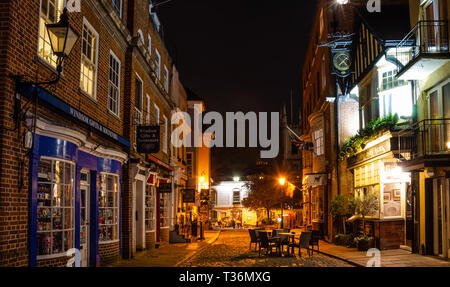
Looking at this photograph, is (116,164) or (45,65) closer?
(45,65)

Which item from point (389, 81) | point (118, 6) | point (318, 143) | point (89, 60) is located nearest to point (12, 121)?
point (89, 60)

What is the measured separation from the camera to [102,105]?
48.2 feet

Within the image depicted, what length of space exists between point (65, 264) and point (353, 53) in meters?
18.3

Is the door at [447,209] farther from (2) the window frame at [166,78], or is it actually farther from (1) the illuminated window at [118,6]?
(2) the window frame at [166,78]

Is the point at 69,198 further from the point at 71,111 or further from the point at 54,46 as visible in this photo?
the point at 54,46

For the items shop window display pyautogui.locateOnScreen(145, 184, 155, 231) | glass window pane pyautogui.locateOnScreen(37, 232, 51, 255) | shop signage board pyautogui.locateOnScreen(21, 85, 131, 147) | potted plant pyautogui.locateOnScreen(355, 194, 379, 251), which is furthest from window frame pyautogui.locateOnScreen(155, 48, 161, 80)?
glass window pane pyautogui.locateOnScreen(37, 232, 51, 255)

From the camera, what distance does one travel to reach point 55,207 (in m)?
10.6

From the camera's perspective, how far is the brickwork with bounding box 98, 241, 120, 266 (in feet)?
47.5

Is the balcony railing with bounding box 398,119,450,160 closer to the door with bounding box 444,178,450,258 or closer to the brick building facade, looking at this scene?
the door with bounding box 444,178,450,258

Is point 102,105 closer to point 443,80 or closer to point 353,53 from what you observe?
point 443,80

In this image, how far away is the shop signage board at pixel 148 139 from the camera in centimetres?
1780

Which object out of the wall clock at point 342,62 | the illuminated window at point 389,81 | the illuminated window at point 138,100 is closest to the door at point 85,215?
the illuminated window at point 138,100

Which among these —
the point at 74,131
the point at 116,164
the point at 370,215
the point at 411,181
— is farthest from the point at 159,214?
→ the point at 74,131

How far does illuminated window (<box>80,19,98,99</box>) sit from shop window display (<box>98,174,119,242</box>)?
2.85 m
